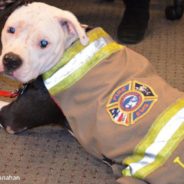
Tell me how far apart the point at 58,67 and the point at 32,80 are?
0.32 feet

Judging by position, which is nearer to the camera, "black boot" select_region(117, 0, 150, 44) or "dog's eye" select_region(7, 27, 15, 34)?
"dog's eye" select_region(7, 27, 15, 34)

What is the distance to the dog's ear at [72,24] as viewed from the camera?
1174mm

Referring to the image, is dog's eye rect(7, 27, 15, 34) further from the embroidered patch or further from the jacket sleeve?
the jacket sleeve

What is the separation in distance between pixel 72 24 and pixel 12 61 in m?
0.19

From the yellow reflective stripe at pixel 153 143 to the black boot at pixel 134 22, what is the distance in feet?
2.92

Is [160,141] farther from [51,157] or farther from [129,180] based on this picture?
[51,157]

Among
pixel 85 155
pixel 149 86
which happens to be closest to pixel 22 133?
pixel 85 155

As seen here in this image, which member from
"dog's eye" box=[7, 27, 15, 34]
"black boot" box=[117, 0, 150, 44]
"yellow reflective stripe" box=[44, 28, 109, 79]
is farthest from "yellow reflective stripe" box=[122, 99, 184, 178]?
"black boot" box=[117, 0, 150, 44]

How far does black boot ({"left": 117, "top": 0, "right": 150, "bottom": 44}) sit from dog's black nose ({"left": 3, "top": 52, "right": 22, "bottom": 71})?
2.96 feet

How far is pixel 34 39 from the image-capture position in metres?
1.15

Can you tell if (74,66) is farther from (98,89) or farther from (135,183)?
(135,183)

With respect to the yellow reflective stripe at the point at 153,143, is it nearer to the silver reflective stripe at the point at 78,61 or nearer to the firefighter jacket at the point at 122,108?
the firefighter jacket at the point at 122,108

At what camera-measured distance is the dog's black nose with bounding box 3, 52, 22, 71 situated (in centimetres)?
112

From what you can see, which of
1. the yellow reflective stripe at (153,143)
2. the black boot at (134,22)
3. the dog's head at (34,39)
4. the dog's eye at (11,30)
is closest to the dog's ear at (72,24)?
the dog's head at (34,39)
